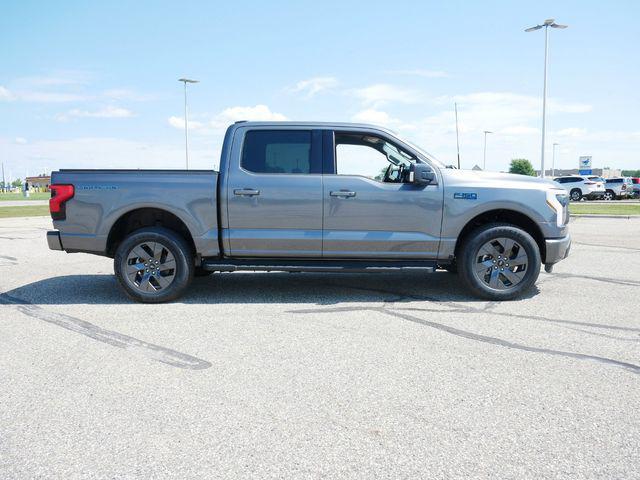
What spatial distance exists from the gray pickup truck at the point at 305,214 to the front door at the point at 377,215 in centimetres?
1

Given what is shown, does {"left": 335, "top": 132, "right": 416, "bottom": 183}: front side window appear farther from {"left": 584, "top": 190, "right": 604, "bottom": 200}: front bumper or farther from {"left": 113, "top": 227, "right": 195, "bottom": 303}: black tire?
{"left": 584, "top": 190, "right": 604, "bottom": 200}: front bumper

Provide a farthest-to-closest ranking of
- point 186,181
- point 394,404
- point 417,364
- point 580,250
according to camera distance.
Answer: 1. point 580,250
2. point 186,181
3. point 417,364
4. point 394,404

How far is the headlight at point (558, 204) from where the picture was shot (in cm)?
598

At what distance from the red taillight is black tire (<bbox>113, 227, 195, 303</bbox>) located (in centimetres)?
76

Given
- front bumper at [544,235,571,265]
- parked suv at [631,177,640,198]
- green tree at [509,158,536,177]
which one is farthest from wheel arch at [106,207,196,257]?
green tree at [509,158,536,177]

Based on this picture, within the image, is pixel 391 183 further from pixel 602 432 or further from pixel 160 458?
pixel 160 458

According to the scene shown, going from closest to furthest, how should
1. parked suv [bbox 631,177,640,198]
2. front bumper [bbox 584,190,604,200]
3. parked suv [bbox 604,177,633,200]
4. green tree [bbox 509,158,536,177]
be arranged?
1. front bumper [bbox 584,190,604,200]
2. parked suv [bbox 604,177,633,200]
3. parked suv [bbox 631,177,640,198]
4. green tree [bbox 509,158,536,177]

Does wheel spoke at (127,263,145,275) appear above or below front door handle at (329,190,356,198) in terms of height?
below

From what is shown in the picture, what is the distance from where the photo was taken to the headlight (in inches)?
235

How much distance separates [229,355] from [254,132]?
2856 millimetres

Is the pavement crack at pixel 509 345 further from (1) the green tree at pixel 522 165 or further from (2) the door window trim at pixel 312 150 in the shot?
(1) the green tree at pixel 522 165

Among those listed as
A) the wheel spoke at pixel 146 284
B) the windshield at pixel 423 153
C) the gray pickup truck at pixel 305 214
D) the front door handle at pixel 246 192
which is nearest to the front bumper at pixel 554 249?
the gray pickup truck at pixel 305 214

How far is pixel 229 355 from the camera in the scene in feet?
13.5

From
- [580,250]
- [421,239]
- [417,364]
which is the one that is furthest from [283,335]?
[580,250]
